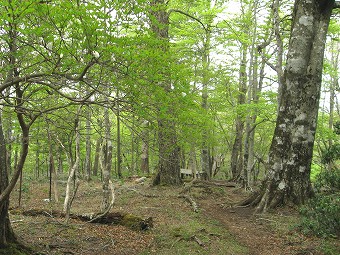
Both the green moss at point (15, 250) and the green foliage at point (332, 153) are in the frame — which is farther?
the green foliage at point (332, 153)

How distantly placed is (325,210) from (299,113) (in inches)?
142

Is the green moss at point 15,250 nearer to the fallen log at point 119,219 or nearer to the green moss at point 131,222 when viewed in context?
the fallen log at point 119,219

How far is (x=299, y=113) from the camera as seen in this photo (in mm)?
8594

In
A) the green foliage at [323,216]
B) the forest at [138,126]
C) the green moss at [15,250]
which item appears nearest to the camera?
the forest at [138,126]

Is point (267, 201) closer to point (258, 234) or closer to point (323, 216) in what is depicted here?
point (258, 234)

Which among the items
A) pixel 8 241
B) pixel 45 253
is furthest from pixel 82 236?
pixel 8 241

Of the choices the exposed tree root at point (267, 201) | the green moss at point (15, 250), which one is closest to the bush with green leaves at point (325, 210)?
the exposed tree root at point (267, 201)

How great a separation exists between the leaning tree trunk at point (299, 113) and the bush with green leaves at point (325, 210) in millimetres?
2013

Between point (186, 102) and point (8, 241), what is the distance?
3707 millimetres

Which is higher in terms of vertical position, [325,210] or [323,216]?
[325,210]

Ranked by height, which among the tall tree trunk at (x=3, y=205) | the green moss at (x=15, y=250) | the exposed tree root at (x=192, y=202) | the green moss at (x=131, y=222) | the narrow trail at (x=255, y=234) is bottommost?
the narrow trail at (x=255, y=234)

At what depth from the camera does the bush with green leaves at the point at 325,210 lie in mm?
5637

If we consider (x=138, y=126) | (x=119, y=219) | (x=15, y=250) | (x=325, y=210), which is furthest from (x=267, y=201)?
(x=15, y=250)

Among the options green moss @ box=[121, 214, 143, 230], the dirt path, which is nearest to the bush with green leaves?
the dirt path
